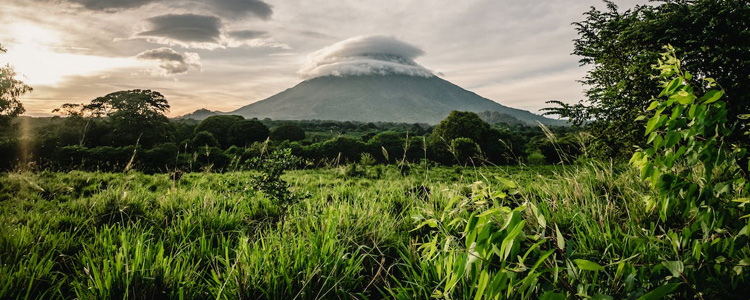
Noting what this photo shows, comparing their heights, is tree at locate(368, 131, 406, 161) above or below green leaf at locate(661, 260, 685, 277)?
below

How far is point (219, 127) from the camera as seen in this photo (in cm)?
5544

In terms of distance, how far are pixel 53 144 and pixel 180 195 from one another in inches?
1654

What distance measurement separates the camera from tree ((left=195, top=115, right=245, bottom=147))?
5366cm

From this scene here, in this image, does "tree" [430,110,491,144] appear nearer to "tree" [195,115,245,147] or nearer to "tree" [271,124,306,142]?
"tree" [271,124,306,142]

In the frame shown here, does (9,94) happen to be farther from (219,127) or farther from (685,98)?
(685,98)

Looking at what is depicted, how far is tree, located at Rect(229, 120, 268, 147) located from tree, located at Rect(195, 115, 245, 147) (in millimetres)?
1370

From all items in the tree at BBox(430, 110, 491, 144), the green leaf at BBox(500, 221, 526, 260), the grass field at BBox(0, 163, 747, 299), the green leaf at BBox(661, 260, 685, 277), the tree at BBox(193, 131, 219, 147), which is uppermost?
the tree at BBox(430, 110, 491, 144)

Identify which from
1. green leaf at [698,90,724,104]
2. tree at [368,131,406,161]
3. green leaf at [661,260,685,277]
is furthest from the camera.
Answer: tree at [368,131,406,161]

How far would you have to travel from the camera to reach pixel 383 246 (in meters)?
3.01

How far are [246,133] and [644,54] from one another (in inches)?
2074

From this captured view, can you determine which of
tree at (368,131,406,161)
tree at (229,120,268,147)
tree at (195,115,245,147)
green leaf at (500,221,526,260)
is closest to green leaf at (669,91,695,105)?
green leaf at (500,221,526,260)

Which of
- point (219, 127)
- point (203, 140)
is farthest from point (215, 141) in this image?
point (219, 127)

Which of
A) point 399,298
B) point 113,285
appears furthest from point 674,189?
point 113,285

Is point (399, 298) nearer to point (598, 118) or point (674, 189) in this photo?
point (674, 189)
